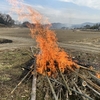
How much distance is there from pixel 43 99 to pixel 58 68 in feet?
6.68

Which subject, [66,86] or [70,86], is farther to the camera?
[70,86]

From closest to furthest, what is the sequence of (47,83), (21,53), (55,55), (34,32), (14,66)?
(47,83) → (55,55) → (14,66) → (34,32) → (21,53)

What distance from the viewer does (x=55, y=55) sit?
38.2ft

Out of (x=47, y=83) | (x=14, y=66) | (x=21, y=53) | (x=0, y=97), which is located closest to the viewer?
(x=0, y=97)

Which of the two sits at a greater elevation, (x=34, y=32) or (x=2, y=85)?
(x=34, y=32)

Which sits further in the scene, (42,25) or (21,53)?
(21,53)

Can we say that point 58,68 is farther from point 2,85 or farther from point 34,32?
point 34,32

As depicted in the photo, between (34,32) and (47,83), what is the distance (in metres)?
5.69

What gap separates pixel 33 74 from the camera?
10.9 meters

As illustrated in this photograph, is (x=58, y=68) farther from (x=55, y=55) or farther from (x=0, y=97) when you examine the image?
(x=0, y=97)

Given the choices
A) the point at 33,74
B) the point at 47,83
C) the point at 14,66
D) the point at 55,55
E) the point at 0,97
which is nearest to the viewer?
the point at 0,97

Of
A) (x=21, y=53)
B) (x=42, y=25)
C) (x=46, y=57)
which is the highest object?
(x=42, y=25)

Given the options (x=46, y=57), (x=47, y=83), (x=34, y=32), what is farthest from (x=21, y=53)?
(x=47, y=83)

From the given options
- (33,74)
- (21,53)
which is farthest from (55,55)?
(21,53)
